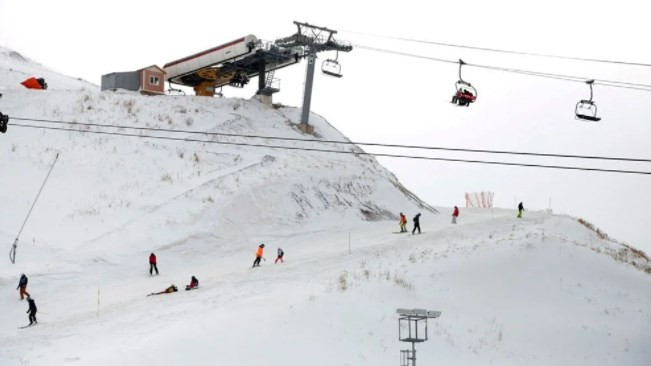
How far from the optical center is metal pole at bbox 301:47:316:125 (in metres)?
61.5

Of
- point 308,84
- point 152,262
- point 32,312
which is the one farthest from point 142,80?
point 32,312

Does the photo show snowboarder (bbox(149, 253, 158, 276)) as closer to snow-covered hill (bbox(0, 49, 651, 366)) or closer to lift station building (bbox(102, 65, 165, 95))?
snow-covered hill (bbox(0, 49, 651, 366))

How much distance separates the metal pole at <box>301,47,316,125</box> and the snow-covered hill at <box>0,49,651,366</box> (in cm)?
233

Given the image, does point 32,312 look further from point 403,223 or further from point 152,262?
point 403,223

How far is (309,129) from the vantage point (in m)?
63.9

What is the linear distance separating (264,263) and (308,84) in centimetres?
2661

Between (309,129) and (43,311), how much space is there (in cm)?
3532

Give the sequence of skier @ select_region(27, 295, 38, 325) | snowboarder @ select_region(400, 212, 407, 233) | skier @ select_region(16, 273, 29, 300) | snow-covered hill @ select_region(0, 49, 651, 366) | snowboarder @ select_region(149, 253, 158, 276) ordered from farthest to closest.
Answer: snowboarder @ select_region(400, 212, 407, 233), snowboarder @ select_region(149, 253, 158, 276), skier @ select_region(16, 273, 29, 300), skier @ select_region(27, 295, 38, 325), snow-covered hill @ select_region(0, 49, 651, 366)

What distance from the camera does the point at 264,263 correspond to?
1529 inches

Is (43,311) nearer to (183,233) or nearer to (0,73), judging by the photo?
(183,233)

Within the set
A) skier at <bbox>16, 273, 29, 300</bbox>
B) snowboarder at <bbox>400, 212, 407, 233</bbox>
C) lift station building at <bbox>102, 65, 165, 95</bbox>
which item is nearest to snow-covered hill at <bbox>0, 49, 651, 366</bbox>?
skier at <bbox>16, 273, 29, 300</bbox>

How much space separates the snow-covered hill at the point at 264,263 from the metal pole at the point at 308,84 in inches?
91.7

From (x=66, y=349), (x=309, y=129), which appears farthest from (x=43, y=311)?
(x=309, y=129)

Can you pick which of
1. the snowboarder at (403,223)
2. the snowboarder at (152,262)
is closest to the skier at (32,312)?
the snowboarder at (152,262)
